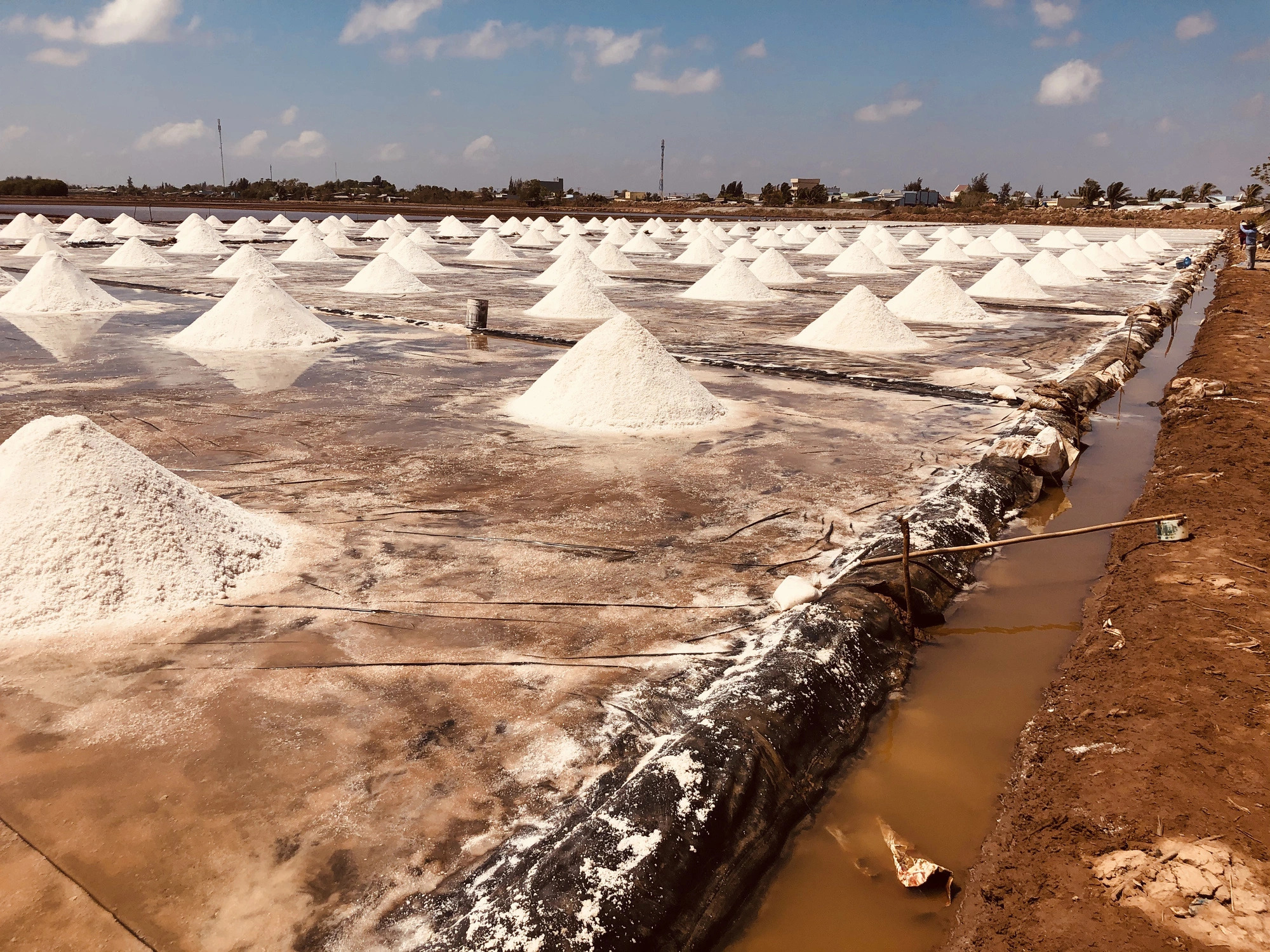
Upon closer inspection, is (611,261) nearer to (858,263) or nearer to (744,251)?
(744,251)

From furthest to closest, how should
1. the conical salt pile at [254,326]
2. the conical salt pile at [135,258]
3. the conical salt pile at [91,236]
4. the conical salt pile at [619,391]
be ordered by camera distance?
the conical salt pile at [91,236], the conical salt pile at [135,258], the conical salt pile at [254,326], the conical salt pile at [619,391]

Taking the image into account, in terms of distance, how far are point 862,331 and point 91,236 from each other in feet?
88.4

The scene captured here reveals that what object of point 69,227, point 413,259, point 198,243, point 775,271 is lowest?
point 775,271

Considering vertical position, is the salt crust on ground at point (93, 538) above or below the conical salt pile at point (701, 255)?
below

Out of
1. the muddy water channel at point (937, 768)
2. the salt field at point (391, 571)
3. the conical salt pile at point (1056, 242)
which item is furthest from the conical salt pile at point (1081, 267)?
the muddy water channel at point (937, 768)

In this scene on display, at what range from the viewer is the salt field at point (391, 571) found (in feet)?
7.27

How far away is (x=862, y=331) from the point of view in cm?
1055

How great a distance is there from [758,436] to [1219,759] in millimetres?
4024

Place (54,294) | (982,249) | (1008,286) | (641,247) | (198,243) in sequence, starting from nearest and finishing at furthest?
(54,294) < (1008,286) < (198,243) < (641,247) < (982,249)

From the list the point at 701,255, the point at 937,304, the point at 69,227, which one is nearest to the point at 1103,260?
the point at 701,255

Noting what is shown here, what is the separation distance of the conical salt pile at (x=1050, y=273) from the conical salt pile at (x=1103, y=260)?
3.62m

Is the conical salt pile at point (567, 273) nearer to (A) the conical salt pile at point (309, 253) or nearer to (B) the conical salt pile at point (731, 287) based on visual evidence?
(B) the conical salt pile at point (731, 287)

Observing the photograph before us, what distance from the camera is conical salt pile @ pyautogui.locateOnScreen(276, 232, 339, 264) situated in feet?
69.6

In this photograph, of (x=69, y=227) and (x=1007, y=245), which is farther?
(x=69, y=227)
